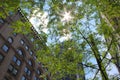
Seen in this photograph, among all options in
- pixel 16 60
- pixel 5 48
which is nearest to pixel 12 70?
pixel 16 60

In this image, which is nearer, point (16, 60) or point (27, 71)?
point (16, 60)

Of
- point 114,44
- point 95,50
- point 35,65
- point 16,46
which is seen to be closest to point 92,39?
point 95,50

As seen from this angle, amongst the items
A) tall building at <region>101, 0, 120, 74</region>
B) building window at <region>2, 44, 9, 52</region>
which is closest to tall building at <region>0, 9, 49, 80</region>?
building window at <region>2, 44, 9, 52</region>

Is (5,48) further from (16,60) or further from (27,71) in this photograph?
(27,71)

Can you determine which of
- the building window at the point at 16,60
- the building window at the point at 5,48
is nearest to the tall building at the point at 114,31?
the building window at the point at 5,48

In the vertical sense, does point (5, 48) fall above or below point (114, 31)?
above

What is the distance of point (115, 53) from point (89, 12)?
309cm

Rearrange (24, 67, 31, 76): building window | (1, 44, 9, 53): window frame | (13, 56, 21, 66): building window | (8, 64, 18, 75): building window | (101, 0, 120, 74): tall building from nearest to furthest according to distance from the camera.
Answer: (101, 0, 120, 74): tall building
(1, 44, 9, 53): window frame
(8, 64, 18, 75): building window
(13, 56, 21, 66): building window
(24, 67, 31, 76): building window

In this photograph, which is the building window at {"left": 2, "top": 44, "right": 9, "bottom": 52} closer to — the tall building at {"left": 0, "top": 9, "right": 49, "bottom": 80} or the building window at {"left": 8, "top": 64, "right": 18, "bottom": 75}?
the tall building at {"left": 0, "top": 9, "right": 49, "bottom": 80}

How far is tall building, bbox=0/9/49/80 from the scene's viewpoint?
33750 millimetres

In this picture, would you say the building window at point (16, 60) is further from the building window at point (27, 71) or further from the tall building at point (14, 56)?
the building window at point (27, 71)

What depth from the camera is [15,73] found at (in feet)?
121

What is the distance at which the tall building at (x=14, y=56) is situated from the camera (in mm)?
33750

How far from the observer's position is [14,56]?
126 feet
